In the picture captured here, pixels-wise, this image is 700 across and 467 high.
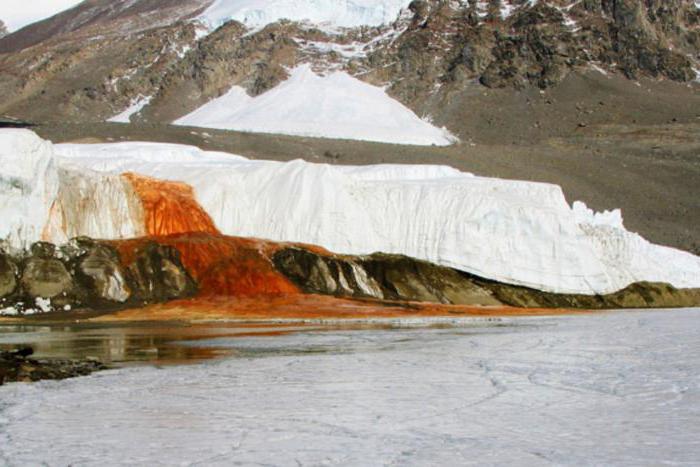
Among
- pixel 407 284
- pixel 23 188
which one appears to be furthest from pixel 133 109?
pixel 407 284

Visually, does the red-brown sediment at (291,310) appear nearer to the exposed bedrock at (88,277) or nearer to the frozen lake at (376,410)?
the exposed bedrock at (88,277)

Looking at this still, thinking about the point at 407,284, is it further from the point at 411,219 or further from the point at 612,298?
the point at 612,298

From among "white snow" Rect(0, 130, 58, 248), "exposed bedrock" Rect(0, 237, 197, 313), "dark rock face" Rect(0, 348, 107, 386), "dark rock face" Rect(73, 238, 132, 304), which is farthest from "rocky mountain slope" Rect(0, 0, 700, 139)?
"dark rock face" Rect(0, 348, 107, 386)

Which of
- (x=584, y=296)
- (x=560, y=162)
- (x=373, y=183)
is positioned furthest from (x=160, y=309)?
(x=560, y=162)

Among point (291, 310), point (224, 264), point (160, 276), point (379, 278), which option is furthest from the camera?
point (379, 278)

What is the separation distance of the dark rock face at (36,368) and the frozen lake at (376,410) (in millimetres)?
724

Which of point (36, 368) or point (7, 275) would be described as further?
point (7, 275)

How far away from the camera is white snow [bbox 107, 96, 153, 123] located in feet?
498

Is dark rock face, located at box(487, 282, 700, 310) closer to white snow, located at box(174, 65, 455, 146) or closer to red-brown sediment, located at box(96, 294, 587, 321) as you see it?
red-brown sediment, located at box(96, 294, 587, 321)

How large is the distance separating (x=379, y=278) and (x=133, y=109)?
11865 cm

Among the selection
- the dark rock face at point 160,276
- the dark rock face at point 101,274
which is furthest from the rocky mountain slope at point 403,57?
the dark rock face at point 101,274

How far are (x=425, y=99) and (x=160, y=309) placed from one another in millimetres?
117441

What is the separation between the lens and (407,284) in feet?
152

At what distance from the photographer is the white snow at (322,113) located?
121125mm
